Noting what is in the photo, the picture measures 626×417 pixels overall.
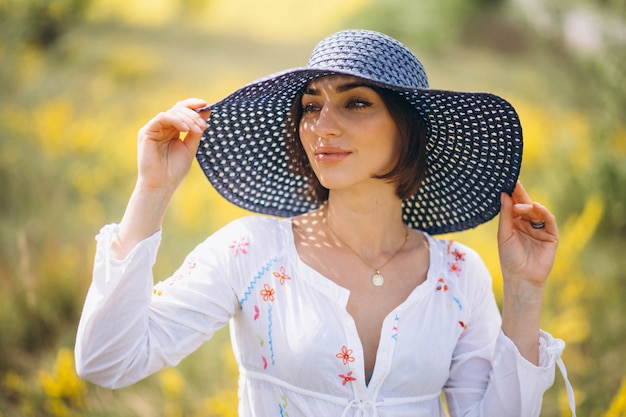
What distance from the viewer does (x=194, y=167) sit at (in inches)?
221

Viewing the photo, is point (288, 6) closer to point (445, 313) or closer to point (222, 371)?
point (222, 371)

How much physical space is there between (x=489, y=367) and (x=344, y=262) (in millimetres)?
543

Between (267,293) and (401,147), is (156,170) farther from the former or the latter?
(401,147)

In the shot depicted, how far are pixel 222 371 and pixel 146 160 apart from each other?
175 cm

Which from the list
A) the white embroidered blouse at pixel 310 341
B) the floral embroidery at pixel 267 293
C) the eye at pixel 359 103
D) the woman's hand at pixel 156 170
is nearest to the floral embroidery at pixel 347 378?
the white embroidered blouse at pixel 310 341

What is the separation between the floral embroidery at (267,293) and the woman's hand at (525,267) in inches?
26.7

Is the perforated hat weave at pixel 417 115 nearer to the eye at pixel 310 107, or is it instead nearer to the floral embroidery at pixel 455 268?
the eye at pixel 310 107

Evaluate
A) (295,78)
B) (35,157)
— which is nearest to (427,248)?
(295,78)

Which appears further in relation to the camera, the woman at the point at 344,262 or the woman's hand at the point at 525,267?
the woman's hand at the point at 525,267

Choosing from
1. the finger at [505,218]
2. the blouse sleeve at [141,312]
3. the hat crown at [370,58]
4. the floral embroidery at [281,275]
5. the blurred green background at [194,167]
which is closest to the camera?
the blouse sleeve at [141,312]

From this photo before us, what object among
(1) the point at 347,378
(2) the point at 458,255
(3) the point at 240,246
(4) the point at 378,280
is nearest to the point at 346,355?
(1) the point at 347,378

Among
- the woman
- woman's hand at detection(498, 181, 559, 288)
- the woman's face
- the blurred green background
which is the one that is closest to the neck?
the woman

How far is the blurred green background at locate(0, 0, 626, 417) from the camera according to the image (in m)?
2.97

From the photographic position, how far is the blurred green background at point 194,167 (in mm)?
2973
